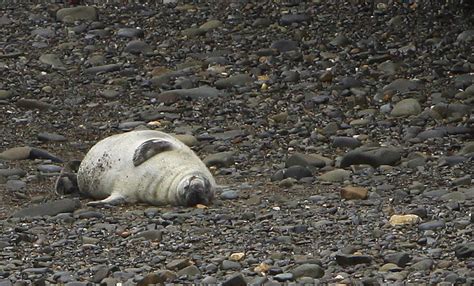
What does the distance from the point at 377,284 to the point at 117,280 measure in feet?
4.01

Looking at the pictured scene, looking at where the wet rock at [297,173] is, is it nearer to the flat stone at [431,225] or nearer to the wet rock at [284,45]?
the flat stone at [431,225]

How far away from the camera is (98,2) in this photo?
14.1m

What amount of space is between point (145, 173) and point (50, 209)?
0.61m

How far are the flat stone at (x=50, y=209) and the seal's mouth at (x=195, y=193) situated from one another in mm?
690

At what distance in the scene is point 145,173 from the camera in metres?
7.99

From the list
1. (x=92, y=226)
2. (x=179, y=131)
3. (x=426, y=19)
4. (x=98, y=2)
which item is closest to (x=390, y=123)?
(x=179, y=131)

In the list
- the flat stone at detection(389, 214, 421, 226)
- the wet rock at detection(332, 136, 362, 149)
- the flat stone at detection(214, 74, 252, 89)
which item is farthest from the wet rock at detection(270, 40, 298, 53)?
the flat stone at detection(389, 214, 421, 226)

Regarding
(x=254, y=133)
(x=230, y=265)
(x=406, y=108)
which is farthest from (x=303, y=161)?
(x=230, y=265)

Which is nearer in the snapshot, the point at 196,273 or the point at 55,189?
the point at 196,273

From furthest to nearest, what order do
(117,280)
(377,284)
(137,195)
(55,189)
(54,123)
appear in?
(54,123) → (55,189) → (137,195) → (117,280) → (377,284)

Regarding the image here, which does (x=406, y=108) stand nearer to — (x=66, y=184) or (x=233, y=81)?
(x=233, y=81)

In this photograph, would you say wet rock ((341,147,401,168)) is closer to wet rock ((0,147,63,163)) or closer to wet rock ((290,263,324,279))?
wet rock ((0,147,63,163))

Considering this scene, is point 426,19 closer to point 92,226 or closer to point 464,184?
point 464,184

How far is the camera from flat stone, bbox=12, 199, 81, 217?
7.79 m
